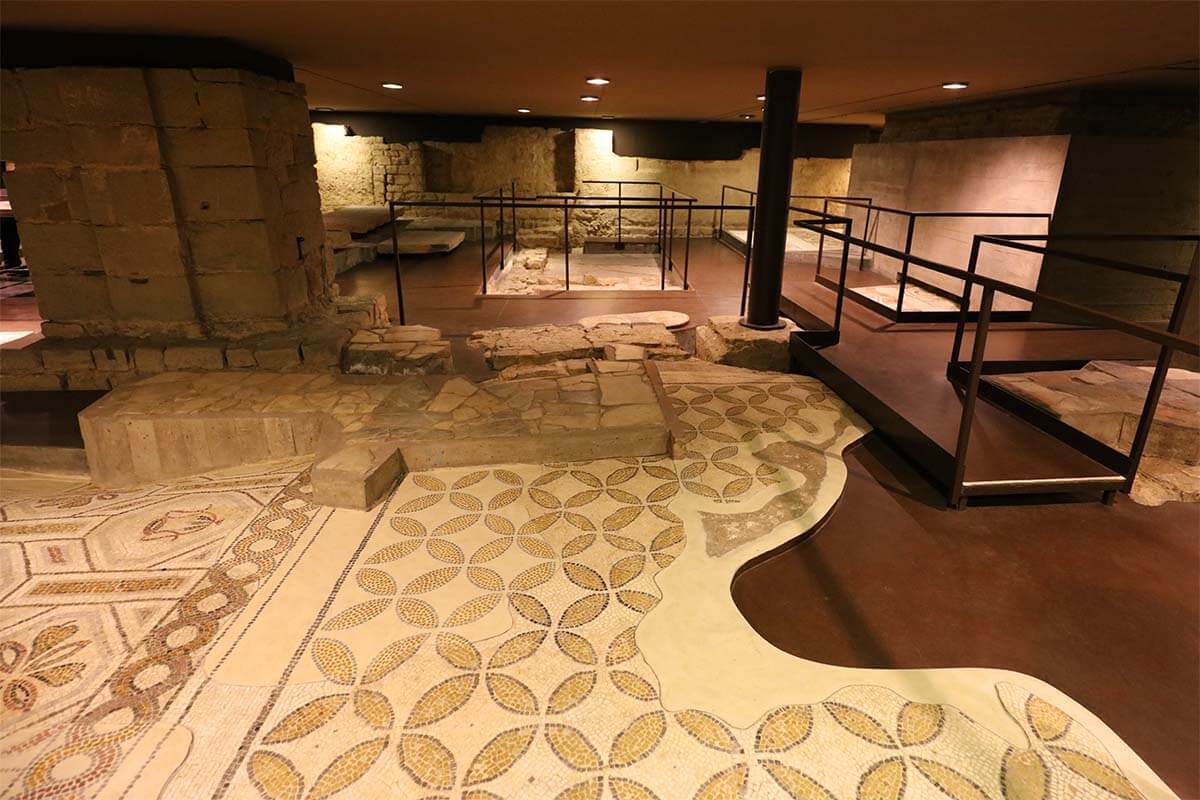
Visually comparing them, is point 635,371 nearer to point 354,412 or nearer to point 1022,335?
point 354,412

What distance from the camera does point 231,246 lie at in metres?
3.62

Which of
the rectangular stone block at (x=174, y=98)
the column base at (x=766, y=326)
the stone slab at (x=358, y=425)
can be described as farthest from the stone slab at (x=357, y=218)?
the column base at (x=766, y=326)

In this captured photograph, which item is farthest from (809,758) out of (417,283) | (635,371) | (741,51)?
(417,283)

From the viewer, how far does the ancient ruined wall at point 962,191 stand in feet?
17.0

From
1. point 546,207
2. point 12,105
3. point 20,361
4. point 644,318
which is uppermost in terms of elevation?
point 12,105

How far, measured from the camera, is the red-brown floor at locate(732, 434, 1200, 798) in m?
1.72

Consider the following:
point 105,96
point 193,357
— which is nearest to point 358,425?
point 193,357

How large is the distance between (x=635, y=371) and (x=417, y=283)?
4.29 meters

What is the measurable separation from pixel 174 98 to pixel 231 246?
77 cm

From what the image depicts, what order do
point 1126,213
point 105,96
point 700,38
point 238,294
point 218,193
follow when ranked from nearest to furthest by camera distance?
1. point 700,38
2. point 105,96
3. point 218,193
4. point 238,294
5. point 1126,213

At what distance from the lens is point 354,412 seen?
10.1 ft

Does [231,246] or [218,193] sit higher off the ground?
[218,193]

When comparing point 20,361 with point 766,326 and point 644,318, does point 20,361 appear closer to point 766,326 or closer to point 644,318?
point 644,318

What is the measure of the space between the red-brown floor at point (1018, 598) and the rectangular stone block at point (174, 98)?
3554 mm
